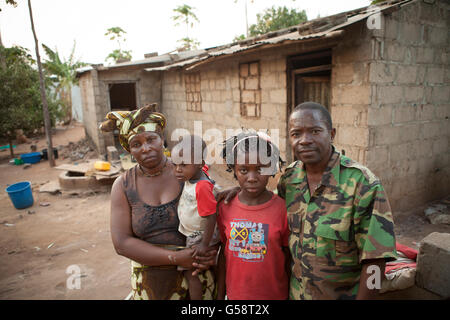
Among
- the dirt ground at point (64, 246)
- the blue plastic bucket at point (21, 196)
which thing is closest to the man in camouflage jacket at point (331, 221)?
the dirt ground at point (64, 246)

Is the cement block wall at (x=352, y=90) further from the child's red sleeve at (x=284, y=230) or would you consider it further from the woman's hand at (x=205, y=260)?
the woman's hand at (x=205, y=260)

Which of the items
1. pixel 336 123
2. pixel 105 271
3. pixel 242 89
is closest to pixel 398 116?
pixel 336 123

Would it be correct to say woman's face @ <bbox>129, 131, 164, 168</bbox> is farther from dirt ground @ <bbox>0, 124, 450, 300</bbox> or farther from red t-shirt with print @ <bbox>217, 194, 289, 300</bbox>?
dirt ground @ <bbox>0, 124, 450, 300</bbox>

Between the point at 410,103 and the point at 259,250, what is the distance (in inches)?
161

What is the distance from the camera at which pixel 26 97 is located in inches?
477

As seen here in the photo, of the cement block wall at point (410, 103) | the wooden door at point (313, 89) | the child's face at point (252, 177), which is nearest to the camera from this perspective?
the child's face at point (252, 177)

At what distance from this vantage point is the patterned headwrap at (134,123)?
1.76 meters

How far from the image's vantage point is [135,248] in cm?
169

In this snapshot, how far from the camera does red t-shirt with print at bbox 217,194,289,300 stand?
156 cm

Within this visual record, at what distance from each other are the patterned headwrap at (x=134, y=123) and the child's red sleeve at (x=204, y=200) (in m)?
0.46

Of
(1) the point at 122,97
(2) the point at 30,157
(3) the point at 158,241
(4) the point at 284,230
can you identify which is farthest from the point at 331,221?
(1) the point at 122,97

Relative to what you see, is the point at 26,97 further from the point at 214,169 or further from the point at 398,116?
the point at 398,116

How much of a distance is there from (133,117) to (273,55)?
14.0 feet

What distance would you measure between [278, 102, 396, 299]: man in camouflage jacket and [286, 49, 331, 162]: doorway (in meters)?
3.45
